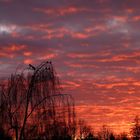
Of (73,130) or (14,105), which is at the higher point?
(14,105)

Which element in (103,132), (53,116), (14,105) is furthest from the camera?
(103,132)

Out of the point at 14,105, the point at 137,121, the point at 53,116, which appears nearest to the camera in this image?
the point at 53,116

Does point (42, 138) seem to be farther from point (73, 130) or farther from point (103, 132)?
point (103, 132)

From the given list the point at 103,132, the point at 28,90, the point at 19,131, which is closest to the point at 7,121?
the point at 19,131

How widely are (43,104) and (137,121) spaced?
77.3m

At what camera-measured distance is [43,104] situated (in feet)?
70.4

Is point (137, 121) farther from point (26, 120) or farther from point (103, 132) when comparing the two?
point (26, 120)

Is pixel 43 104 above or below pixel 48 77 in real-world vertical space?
below

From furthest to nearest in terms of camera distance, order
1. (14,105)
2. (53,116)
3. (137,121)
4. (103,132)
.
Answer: (103,132), (137,121), (14,105), (53,116)

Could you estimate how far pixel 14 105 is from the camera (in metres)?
23.0

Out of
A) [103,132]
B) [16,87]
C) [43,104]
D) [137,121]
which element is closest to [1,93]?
[16,87]

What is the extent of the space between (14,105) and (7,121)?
1.08 meters

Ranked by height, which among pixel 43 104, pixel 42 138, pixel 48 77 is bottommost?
pixel 42 138

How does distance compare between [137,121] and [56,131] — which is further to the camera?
[137,121]
